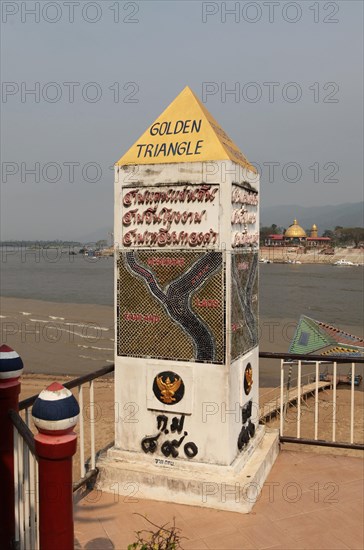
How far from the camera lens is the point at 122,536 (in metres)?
3.51

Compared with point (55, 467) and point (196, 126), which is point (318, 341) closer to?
point (196, 126)

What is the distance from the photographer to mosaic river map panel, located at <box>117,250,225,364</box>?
13.0 feet

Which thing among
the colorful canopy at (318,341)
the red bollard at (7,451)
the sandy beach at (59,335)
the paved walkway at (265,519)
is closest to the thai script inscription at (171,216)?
the red bollard at (7,451)

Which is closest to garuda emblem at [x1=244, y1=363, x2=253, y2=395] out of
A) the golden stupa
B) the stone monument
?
the stone monument

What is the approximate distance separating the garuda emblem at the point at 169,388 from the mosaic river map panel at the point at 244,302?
0.48 m

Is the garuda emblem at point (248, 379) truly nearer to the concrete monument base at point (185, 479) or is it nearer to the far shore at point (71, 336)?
the concrete monument base at point (185, 479)

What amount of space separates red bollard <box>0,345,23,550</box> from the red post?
747 mm

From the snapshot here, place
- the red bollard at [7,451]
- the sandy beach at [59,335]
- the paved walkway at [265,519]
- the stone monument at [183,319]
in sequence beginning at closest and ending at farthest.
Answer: the red bollard at [7,451] < the paved walkway at [265,519] < the stone monument at [183,319] < the sandy beach at [59,335]

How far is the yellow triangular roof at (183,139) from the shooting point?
400 cm

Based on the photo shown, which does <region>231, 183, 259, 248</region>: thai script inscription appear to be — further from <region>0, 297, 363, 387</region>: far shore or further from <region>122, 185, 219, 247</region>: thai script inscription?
<region>0, 297, 363, 387</region>: far shore

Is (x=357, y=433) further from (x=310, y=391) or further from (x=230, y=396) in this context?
(x=230, y=396)

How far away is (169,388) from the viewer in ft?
13.4

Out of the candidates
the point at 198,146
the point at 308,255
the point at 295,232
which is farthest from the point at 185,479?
the point at 295,232

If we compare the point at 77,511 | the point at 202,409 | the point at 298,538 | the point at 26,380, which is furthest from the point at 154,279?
the point at 26,380
